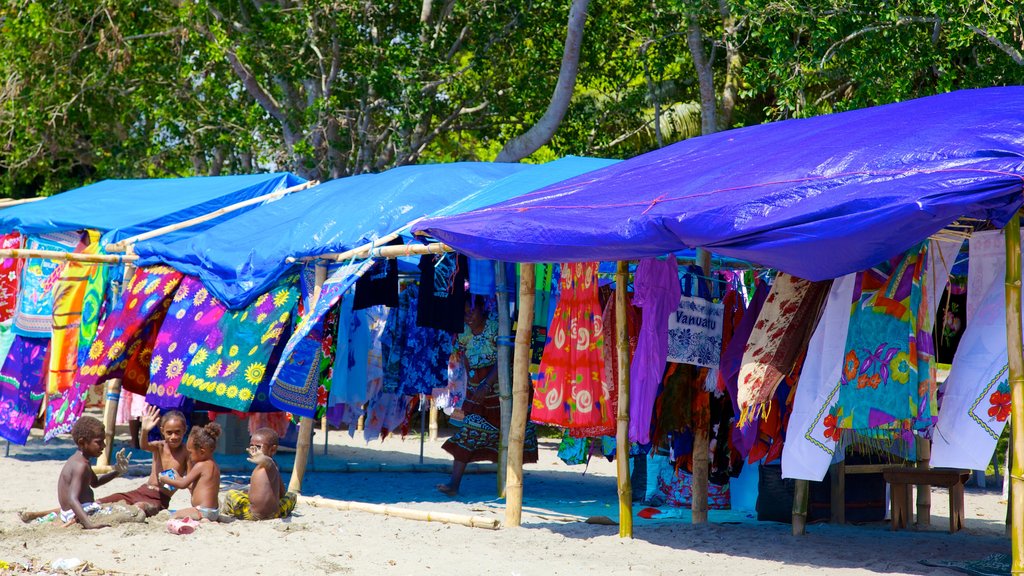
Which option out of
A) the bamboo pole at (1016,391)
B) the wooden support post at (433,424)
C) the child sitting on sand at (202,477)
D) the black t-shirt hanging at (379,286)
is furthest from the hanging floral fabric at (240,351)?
the wooden support post at (433,424)

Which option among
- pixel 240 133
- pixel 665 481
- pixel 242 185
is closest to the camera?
A: pixel 665 481

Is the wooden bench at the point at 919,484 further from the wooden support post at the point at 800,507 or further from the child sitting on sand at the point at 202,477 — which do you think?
the child sitting on sand at the point at 202,477

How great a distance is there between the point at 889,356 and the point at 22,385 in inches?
301

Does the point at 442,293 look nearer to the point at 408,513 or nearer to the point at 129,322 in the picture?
the point at 408,513

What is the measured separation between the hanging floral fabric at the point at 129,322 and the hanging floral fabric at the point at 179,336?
6.4 inches

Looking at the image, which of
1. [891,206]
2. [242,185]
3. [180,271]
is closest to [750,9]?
[242,185]

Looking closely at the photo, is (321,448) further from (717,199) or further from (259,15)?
(717,199)

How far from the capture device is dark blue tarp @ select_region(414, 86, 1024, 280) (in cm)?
513

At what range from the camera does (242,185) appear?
11156mm

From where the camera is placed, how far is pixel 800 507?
7152 millimetres

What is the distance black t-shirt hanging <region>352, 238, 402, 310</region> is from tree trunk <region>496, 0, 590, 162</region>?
5.77 m

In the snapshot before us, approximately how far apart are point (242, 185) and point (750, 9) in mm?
5210

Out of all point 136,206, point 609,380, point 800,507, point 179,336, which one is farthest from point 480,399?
point 136,206

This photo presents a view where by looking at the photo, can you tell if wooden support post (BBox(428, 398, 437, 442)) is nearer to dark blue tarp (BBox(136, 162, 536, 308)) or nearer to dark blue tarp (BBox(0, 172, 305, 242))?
dark blue tarp (BBox(0, 172, 305, 242))
